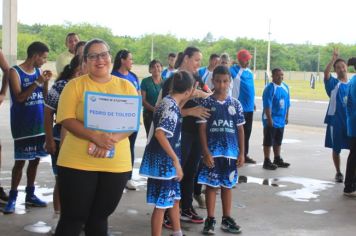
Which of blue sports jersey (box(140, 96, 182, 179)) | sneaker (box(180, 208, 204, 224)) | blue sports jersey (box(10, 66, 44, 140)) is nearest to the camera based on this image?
blue sports jersey (box(140, 96, 182, 179))

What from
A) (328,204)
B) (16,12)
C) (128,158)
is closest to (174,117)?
(128,158)

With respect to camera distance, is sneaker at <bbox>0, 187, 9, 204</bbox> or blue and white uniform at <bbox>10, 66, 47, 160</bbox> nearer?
blue and white uniform at <bbox>10, 66, 47, 160</bbox>

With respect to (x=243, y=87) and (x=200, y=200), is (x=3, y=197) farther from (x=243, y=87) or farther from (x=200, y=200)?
(x=243, y=87)

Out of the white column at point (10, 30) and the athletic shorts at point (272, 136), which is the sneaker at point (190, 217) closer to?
the athletic shorts at point (272, 136)

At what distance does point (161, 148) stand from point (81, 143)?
110cm

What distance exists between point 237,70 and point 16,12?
14043 mm

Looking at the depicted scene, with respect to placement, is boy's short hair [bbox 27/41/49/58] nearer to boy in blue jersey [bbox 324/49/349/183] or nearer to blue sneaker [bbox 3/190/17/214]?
blue sneaker [bbox 3/190/17/214]

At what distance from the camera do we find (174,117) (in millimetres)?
4594

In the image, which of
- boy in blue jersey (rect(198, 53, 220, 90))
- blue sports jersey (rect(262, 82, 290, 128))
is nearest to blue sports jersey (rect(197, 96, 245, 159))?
boy in blue jersey (rect(198, 53, 220, 90))

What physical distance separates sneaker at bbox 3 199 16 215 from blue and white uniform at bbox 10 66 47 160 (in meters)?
0.49

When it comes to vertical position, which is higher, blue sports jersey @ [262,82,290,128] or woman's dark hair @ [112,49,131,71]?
woman's dark hair @ [112,49,131,71]

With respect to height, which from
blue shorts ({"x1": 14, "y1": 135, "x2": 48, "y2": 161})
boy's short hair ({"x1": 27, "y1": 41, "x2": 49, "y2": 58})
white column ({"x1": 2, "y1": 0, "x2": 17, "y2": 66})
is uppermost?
white column ({"x1": 2, "y1": 0, "x2": 17, "y2": 66})

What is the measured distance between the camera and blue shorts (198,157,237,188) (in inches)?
211

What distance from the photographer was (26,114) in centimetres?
586
